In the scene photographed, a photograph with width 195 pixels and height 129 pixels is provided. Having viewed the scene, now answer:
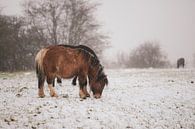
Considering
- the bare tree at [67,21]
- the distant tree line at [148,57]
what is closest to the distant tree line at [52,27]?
the bare tree at [67,21]

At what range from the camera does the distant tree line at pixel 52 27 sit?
1940 inches

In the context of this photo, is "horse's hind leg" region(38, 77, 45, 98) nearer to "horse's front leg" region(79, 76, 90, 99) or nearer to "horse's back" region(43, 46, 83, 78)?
"horse's back" region(43, 46, 83, 78)

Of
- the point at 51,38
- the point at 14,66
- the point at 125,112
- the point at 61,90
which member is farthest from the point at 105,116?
the point at 51,38

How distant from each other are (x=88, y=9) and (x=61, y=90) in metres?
33.7

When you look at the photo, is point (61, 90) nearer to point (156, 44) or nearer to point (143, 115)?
point (143, 115)

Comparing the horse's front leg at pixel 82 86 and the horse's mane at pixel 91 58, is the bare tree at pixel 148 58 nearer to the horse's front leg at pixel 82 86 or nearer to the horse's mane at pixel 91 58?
the horse's mane at pixel 91 58

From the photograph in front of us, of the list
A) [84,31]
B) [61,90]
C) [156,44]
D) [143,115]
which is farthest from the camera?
[156,44]

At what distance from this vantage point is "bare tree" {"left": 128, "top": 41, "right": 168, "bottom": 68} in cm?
10181

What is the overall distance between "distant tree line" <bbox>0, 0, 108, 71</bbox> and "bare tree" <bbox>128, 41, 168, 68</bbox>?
51.7m

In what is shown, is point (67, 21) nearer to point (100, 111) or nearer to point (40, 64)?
point (40, 64)

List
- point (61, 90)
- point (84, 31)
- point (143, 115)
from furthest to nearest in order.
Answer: point (84, 31)
point (61, 90)
point (143, 115)

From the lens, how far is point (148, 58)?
10338cm

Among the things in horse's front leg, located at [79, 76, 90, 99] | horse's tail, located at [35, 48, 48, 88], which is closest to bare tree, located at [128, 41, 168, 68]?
horse's front leg, located at [79, 76, 90, 99]

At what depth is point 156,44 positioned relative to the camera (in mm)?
112125
